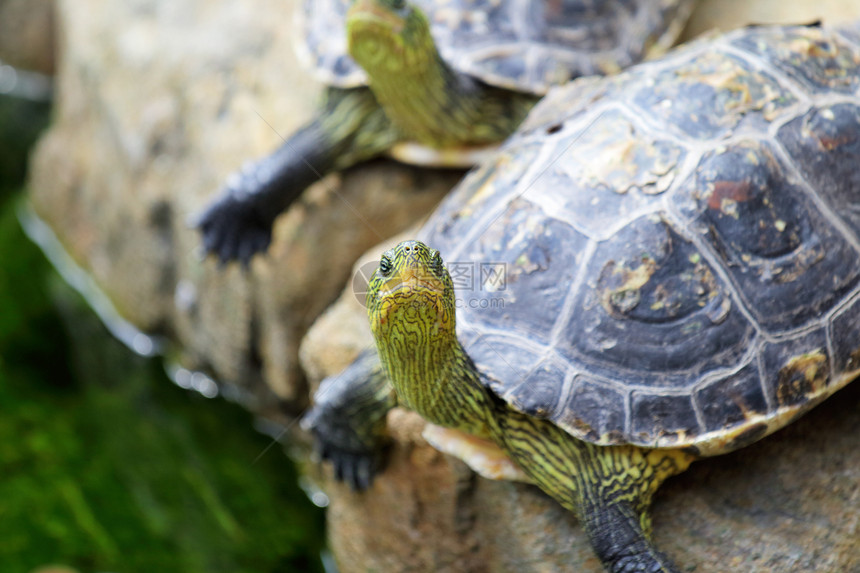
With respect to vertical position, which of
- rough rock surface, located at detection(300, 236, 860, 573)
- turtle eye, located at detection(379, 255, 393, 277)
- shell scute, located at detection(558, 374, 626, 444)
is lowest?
rough rock surface, located at detection(300, 236, 860, 573)

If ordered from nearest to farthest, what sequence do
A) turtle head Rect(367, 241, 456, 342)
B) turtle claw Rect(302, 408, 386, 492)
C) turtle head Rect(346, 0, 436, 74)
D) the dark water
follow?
turtle head Rect(367, 241, 456, 342)
turtle claw Rect(302, 408, 386, 492)
turtle head Rect(346, 0, 436, 74)
the dark water

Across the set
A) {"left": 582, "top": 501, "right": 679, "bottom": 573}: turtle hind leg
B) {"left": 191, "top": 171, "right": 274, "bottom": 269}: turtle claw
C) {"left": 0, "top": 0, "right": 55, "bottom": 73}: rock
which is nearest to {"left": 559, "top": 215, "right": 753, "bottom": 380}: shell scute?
{"left": 582, "top": 501, "right": 679, "bottom": 573}: turtle hind leg

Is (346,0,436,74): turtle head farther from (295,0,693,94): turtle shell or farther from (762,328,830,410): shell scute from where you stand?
(762,328,830,410): shell scute

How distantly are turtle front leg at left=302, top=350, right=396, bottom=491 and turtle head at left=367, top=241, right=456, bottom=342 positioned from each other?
0.49 m

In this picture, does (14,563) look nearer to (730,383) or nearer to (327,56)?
(327,56)

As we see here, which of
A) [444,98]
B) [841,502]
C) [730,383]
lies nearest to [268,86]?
[444,98]

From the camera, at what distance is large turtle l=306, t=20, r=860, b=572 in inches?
76.6

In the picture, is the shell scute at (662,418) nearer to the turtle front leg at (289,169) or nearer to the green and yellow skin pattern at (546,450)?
the green and yellow skin pattern at (546,450)

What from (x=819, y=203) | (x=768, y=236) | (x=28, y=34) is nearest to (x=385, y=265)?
(x=768, y=236)

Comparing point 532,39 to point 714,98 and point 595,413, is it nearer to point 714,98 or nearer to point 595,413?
point 714,98

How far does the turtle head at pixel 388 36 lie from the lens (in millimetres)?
Answer: 2650

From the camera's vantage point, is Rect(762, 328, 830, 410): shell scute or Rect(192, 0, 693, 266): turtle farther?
Rect(192, 0, 693, 266): turtle

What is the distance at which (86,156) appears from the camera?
14.3ft

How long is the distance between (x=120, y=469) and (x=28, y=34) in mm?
3947
